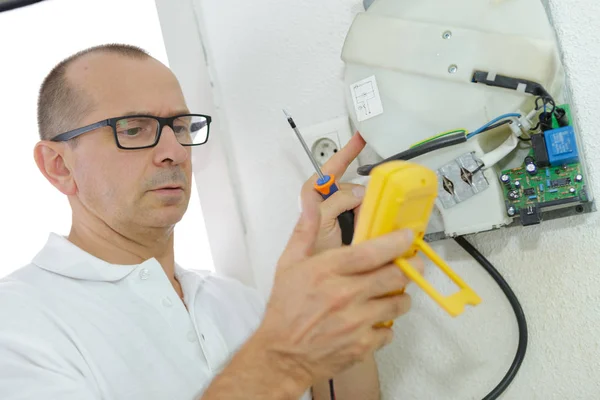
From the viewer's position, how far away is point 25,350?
77 cm

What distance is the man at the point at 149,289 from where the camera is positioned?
60 cm

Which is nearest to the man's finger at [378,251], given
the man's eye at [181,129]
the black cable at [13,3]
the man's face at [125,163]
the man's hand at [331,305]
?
the man's hand at [331,305]

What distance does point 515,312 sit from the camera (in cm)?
87

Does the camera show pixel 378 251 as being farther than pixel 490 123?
No

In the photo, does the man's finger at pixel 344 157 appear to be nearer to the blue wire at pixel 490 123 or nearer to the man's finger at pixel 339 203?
the man's finger at pixel 339 203

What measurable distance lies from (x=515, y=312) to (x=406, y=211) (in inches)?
18.2

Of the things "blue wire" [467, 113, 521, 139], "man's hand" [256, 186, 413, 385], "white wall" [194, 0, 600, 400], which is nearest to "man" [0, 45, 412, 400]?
"man's hand" [256, 186, 413, 385]

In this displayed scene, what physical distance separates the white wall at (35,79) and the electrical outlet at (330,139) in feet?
1.75

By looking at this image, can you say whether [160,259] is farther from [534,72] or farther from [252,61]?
[534,72]

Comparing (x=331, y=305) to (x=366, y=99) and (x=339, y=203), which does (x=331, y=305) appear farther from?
(x=366, y=99)

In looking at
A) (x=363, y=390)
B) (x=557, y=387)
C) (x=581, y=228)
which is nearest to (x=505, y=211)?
(x=581, y=228)

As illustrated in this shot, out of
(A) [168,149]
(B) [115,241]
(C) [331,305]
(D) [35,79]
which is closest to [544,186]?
(C) [331,305]

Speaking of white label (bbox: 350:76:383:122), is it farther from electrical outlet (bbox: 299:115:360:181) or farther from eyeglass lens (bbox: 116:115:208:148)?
eyeglass lens (bbox: 116:115:208:148)

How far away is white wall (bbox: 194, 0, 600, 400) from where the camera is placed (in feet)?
2.78
